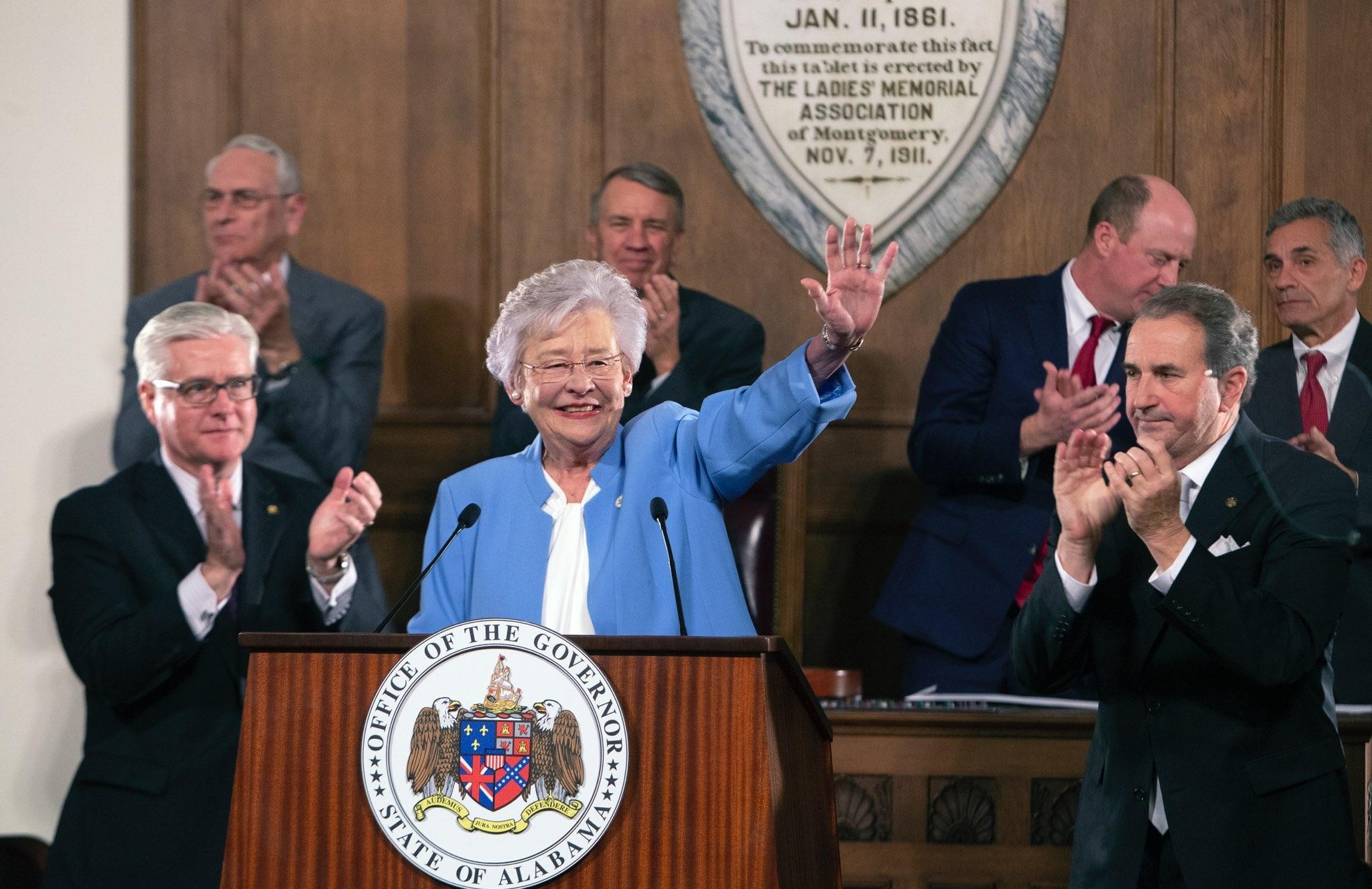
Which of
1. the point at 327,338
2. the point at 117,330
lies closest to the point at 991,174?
the point at 327,338

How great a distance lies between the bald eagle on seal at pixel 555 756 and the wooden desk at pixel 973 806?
1.31 m

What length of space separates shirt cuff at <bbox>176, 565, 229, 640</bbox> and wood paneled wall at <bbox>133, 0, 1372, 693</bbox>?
1.65m

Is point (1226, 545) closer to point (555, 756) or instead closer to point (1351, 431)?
point (555, 756)

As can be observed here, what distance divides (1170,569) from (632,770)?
3.08ft

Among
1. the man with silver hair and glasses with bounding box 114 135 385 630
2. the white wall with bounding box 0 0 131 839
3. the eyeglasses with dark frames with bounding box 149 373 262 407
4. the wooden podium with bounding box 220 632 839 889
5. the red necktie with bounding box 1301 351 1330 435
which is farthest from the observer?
the white wall with bounding box 0 0 131 839

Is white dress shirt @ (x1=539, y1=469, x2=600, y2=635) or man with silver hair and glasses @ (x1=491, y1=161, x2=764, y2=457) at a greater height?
man with silver hair and glasses @ (x1=491, y1=161, x2=764, y2=457)

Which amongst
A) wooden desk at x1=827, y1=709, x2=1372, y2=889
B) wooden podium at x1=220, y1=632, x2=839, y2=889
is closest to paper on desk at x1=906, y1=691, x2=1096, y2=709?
wooden desk at x1=827, y1=709, x2=1372, y2=889

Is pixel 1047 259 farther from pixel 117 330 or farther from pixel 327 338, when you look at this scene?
pixel 117 330

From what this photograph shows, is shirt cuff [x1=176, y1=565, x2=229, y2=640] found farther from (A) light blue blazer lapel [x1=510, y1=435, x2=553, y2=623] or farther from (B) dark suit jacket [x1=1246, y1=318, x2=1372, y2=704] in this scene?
(B) dark suit jacket [x1=1246, y1=318, x2=1372, y2=704]

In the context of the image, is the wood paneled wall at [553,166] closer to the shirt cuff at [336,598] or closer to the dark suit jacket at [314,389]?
the dark suit jacket at [314,389]

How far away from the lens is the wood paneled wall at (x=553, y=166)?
4773 millimetres

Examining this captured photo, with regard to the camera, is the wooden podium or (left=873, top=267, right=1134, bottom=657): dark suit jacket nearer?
the wooden podium

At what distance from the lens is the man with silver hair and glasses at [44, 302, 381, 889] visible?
10.3 feet

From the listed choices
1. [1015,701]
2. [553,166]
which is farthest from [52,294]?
[1015,701]
